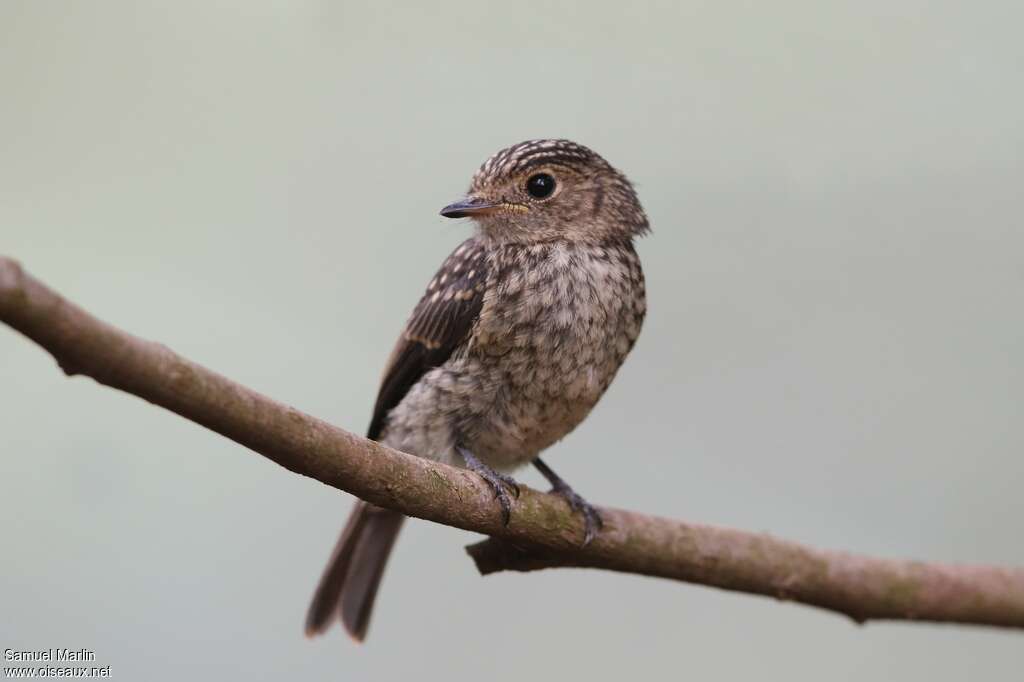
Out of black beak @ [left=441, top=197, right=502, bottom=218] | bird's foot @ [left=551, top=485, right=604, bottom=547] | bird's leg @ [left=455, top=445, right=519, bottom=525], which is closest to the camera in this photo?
bird's leg @ [left=455, top=445, right=519, bottom=525]

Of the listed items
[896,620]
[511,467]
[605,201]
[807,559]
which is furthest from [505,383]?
[896,620]

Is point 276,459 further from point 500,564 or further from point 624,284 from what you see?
point 624,284

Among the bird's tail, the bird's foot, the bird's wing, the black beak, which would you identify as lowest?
the bird's tail

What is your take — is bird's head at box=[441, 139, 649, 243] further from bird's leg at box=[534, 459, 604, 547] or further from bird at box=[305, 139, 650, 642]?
bird's leg at box=[534, 459, 604, 547]

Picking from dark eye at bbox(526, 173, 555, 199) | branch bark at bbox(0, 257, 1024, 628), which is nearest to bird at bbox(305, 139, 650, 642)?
dark eye at bbox(526, 173, 555, 199)

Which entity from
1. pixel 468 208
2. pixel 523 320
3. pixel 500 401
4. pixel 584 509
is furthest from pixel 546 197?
pixel 584 509

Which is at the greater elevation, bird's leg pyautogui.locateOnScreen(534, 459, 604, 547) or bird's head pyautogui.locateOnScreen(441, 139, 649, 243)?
bird's head pyautogui.locateOnScreen(441, 139, 649, 243)

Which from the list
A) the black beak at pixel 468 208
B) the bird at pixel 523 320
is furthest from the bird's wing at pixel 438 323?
the black beak at pixel 468 208
